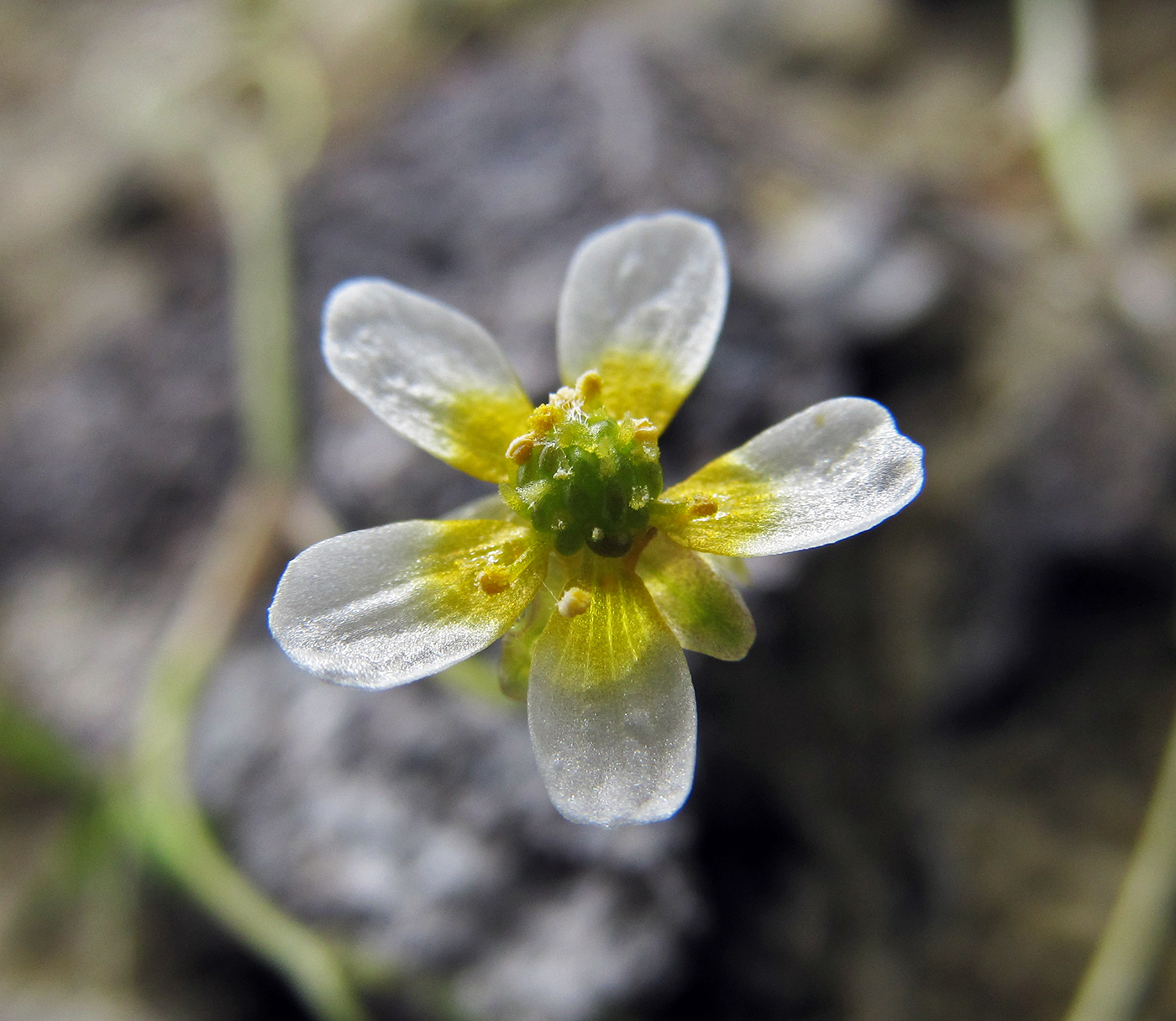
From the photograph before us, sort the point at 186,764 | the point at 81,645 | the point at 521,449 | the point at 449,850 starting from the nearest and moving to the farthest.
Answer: the point at 521,449 < the point at 449,850 < the point at 186,764 < the point at 81,645

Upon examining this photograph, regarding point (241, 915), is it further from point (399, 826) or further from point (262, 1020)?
point (399, 826)

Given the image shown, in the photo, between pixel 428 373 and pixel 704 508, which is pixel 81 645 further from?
pixel 704 508

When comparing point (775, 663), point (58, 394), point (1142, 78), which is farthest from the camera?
point (1142, 78)

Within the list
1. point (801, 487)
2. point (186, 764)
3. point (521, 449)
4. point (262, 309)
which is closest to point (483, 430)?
point (521, 449)

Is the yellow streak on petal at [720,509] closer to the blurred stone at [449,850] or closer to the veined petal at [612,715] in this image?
the veined petal at [612,715]

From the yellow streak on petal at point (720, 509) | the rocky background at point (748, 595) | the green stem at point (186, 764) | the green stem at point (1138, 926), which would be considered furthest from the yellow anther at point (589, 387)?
the green stem at point (1138, 926)

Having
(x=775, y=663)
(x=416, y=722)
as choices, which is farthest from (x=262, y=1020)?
(x=775, y=663)
